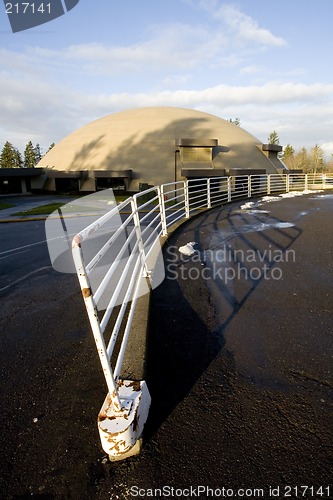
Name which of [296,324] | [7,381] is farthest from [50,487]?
[296,324]

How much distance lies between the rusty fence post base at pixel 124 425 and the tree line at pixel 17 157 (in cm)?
10088

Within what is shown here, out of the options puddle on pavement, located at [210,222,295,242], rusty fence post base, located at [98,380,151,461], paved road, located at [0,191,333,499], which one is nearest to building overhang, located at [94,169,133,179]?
puddle on pavement, located at [210,222,295,242]

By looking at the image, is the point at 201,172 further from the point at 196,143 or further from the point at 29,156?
the point at 29,156

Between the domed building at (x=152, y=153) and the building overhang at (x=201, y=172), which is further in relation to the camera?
the domed building at (x=152, y=153)

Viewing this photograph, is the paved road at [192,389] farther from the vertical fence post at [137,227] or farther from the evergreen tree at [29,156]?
the evergreen tree at [29,156]

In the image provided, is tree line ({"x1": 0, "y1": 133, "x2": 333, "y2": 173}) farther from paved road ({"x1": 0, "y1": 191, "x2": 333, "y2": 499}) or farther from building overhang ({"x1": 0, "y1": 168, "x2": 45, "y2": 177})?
paved road ({"x1": 0, "y1": 191, "x2": 333, "y2": 499})

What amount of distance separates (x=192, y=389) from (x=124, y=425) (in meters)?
0.82

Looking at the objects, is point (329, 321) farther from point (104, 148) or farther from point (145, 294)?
point (104, 148)

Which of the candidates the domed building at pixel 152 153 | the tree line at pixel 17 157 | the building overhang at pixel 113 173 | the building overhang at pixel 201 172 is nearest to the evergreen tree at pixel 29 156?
the tree line at pixel 17 157

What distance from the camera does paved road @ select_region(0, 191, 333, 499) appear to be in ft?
5.97

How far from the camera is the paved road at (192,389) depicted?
5.97ft

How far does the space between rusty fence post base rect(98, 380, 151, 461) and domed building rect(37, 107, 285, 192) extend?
31.3 m

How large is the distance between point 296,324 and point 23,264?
20.3ft

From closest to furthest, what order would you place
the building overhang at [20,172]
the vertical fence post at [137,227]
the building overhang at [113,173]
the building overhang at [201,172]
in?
the vertical fence post at [137,227] → the building overhang at [201,172] → the building overhang at [113,173] → the building overhang at [20,172]
